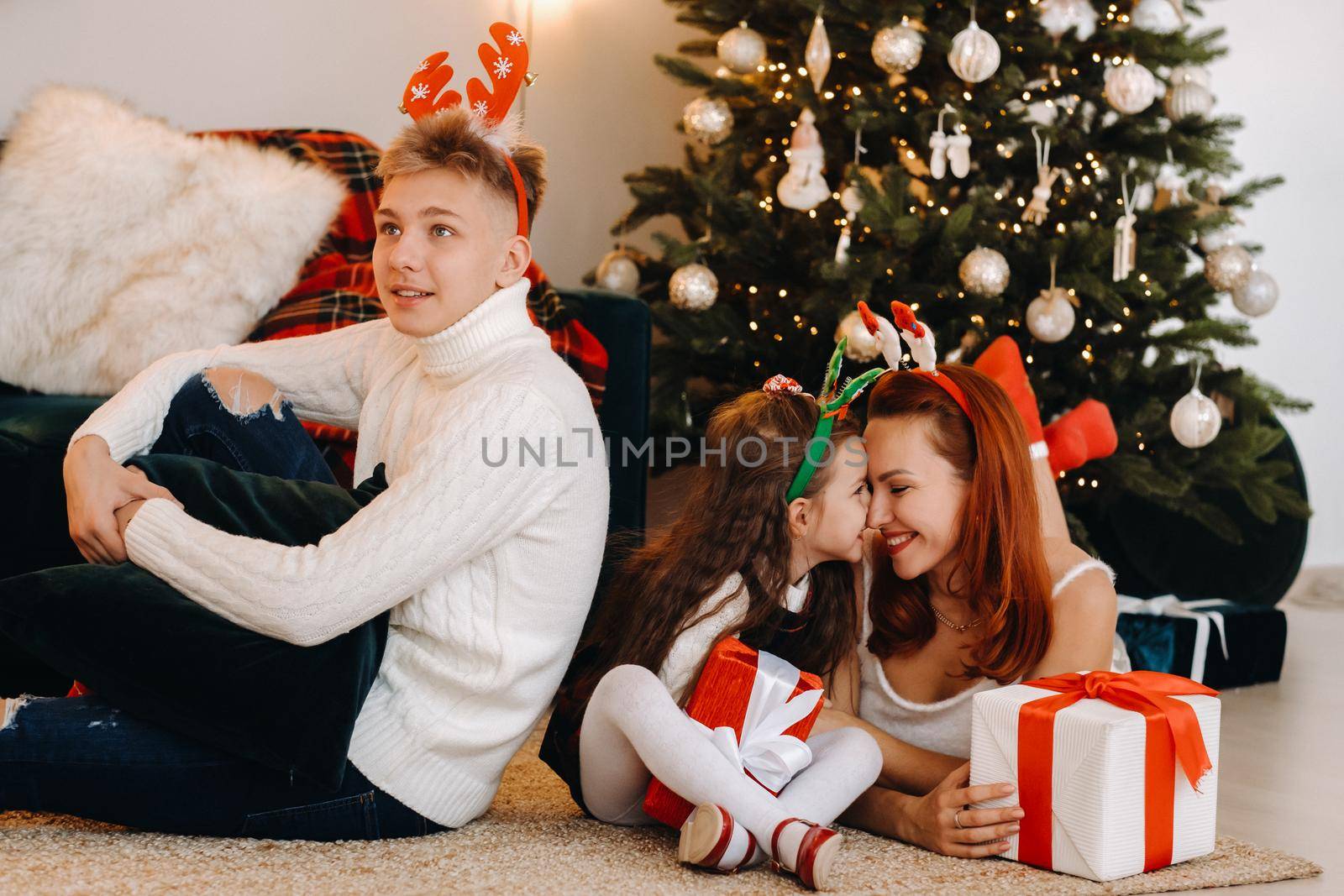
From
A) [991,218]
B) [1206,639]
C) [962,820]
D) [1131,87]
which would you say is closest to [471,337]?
[962,820]

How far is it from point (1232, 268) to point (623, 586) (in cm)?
165

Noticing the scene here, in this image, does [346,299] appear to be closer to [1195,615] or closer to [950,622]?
[950,622]

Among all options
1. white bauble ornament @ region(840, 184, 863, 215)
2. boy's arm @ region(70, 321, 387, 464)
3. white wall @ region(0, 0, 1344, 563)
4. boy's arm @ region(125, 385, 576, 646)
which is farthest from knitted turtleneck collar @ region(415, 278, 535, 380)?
white wall @ region(0, 0, 1344, 563)

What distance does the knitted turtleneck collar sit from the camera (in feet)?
4.74

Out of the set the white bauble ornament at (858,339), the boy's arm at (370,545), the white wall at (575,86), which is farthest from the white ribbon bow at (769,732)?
the white wall at (575,86)

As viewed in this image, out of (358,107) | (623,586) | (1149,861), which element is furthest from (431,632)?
(358,107)

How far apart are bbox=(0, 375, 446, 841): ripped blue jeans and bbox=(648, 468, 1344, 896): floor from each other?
2.87 feet

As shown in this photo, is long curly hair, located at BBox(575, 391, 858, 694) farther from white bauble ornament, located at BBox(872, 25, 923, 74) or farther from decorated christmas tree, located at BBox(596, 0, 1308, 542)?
white bauble ornament, located at BBox(872, 25, 923, 74)

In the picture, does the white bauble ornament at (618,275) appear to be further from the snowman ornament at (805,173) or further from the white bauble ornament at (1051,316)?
the white bauble ornament at (1051,316)

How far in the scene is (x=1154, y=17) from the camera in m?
2.58

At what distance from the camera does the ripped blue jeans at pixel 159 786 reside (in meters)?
1.30

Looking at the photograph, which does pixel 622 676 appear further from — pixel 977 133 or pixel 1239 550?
pixel 1239 550

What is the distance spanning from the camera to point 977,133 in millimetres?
2561

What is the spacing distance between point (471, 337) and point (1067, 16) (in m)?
1.69
